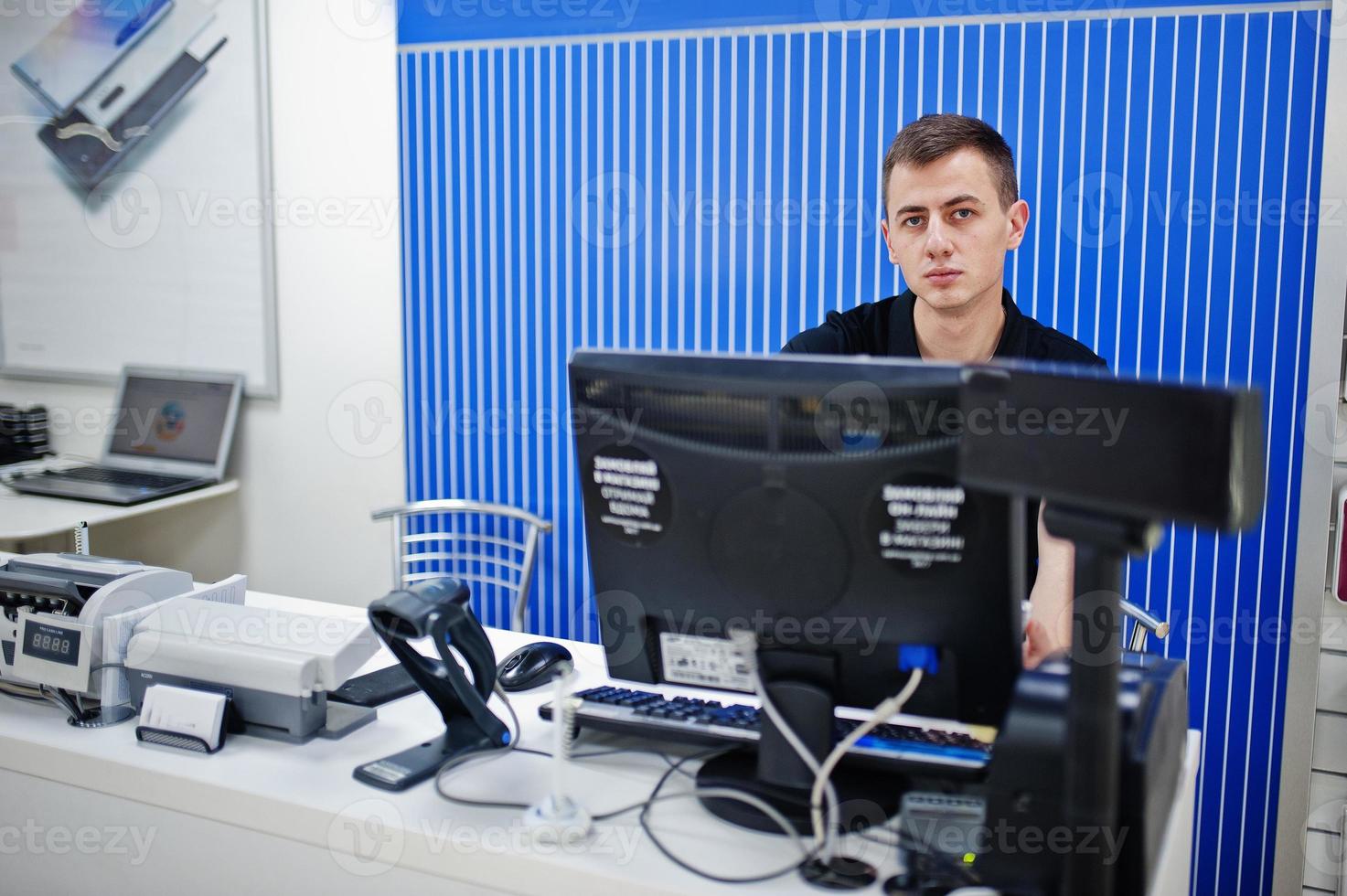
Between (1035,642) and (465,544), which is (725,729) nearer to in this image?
(1035,642)

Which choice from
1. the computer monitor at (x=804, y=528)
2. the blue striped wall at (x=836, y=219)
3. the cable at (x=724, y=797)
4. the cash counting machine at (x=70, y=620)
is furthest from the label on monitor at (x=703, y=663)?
the blue striped wall at (x=836, y=219)

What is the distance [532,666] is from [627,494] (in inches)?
21.2

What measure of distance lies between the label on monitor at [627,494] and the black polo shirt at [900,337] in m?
0.99

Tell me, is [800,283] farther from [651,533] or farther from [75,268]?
[75,268]

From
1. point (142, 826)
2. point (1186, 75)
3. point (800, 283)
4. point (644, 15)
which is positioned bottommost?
point (142, 826)

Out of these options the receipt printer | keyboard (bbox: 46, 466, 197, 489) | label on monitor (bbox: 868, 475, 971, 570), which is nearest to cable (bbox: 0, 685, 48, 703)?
the receipt printer

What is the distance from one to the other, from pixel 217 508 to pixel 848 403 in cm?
319

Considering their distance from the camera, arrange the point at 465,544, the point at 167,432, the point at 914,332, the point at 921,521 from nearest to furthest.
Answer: the point at 921,521 < the point at 914,332 < the point at 465,544 < the point at 167,432

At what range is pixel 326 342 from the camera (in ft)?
11.7

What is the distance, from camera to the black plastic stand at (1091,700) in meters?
0.99

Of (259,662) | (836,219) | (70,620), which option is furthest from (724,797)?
(836,219)

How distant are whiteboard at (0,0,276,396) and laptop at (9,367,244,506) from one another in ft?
0.25

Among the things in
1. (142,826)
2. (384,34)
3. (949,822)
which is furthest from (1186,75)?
(142,826)

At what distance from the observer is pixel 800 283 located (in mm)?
2953
